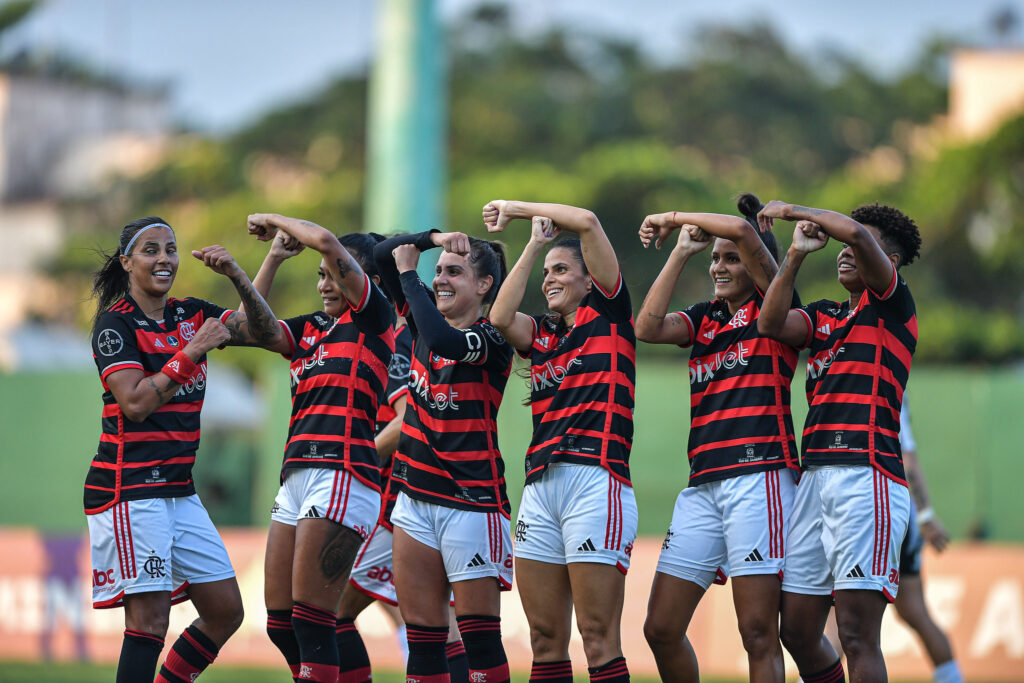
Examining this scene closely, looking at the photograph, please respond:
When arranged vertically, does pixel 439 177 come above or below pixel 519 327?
above

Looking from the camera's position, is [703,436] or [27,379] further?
[27,379]

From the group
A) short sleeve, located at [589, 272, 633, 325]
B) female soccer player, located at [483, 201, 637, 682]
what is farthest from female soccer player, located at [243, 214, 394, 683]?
short sleeve, located at [589, 272, 633, 325]

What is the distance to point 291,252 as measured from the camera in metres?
6.14

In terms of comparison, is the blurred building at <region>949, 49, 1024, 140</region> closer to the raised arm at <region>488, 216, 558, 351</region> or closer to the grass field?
the grass field

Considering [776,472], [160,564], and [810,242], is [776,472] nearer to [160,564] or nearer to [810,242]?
[810,242]

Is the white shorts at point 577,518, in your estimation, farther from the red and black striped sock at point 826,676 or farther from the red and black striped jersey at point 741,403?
the red and black striped sock at point 826,676

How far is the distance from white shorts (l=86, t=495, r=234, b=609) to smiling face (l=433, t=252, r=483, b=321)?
1548mm

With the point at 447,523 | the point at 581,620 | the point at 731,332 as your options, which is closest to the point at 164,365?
the point at 447,523

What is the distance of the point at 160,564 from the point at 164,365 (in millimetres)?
891

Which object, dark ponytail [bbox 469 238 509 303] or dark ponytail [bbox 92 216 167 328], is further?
dark ponytail [bbox 92 216 167 328]

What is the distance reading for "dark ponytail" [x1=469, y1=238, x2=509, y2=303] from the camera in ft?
19.0

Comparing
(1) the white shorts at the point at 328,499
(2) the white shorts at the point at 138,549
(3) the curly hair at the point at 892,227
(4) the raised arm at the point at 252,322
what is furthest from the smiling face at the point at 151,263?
(3) the curly hair at the point at 892,227

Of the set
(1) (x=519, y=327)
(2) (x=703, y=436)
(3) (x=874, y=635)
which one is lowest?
(3) (x=874, y=635)

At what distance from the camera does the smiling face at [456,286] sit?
226 inches
